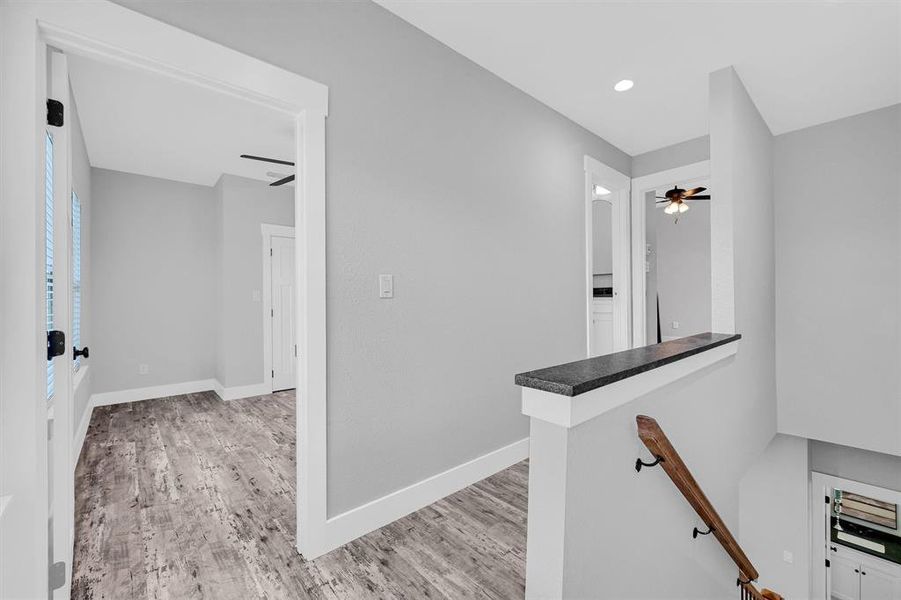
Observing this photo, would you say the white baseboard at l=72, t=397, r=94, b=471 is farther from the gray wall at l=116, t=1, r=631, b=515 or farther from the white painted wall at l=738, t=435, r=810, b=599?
the white painted wall at l=738, t=435, r=810, b=599

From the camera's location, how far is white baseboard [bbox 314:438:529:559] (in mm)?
1954

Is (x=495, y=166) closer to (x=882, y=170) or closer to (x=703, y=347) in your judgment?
(x=703, y=347)

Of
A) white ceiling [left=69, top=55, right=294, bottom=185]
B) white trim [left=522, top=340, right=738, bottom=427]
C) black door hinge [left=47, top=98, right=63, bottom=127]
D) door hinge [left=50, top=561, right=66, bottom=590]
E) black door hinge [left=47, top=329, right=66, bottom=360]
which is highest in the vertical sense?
white ceiling [left=69, top=55, right=294, bottom=185]

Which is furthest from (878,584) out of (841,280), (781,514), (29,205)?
(29,205)

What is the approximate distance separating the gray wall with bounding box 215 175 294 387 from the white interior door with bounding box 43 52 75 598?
353 cm

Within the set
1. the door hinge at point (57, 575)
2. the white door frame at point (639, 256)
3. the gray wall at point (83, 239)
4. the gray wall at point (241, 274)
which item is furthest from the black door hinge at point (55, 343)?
the white door frame at point (639, 256)

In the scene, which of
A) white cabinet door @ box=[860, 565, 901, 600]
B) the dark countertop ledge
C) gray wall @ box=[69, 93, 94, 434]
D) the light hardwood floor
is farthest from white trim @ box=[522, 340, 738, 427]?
white cabinet door @ box=[860, 565, 901, 600]

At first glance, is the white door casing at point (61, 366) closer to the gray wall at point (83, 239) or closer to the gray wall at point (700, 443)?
the gray wall at point (700, 443)

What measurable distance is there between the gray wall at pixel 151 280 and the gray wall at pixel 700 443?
17.9 ft

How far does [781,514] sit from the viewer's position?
14.9 ft

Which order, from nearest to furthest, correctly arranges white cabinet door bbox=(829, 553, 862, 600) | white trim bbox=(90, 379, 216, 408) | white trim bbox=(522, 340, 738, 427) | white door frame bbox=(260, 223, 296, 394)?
white trim bbox=(522, 340, 738, 427)
white trim bbox=(90, 379, 216, 408)
white cabinet door bbox=(829, 553, 862, 600)
white door frame bbox=(260, 223, 296, 394)

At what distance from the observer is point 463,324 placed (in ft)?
8.43

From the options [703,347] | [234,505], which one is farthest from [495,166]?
[234,505]

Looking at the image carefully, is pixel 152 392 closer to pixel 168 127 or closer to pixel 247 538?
pixel 168 127
